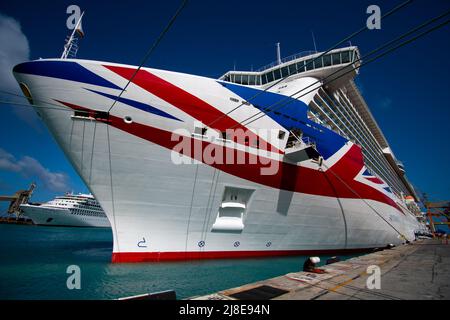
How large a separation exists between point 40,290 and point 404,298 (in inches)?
340


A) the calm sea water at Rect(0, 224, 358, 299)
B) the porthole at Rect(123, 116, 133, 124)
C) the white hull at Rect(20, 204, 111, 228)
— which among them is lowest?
the white hull at Rect(20, 204, 111, 228)

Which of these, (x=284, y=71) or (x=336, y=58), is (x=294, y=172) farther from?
(x=336, y=58)

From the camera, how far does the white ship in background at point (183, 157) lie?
7.76 metres

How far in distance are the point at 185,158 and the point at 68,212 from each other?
51489mm

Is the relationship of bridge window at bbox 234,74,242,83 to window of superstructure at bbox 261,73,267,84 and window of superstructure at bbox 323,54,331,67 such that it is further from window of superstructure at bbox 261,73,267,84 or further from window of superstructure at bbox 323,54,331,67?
window of superstructure at bbox 323,54,331,67

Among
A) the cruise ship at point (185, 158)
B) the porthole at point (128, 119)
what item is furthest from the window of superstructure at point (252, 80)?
the porthole at point (128, 119)

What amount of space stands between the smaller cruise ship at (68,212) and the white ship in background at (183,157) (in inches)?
1744

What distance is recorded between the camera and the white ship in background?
306 inches

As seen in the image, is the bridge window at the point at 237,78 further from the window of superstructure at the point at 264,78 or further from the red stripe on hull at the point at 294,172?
the red stripe on hull at the point at 294,172

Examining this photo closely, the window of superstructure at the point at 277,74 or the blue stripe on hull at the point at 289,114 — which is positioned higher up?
the window of superstructure at the point at 277,74

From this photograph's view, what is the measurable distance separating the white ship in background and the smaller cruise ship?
44285 mm

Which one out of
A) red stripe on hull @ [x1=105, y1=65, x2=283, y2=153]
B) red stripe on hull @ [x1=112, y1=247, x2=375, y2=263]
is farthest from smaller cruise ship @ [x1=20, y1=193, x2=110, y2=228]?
red stripe on hull @ [x1=105, y1=65, x2=283, y2=153]

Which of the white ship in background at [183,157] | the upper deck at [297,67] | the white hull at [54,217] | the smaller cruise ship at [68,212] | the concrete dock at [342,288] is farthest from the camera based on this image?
the smaller cruise ship at [68,212]

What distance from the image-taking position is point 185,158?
8.44 meters
